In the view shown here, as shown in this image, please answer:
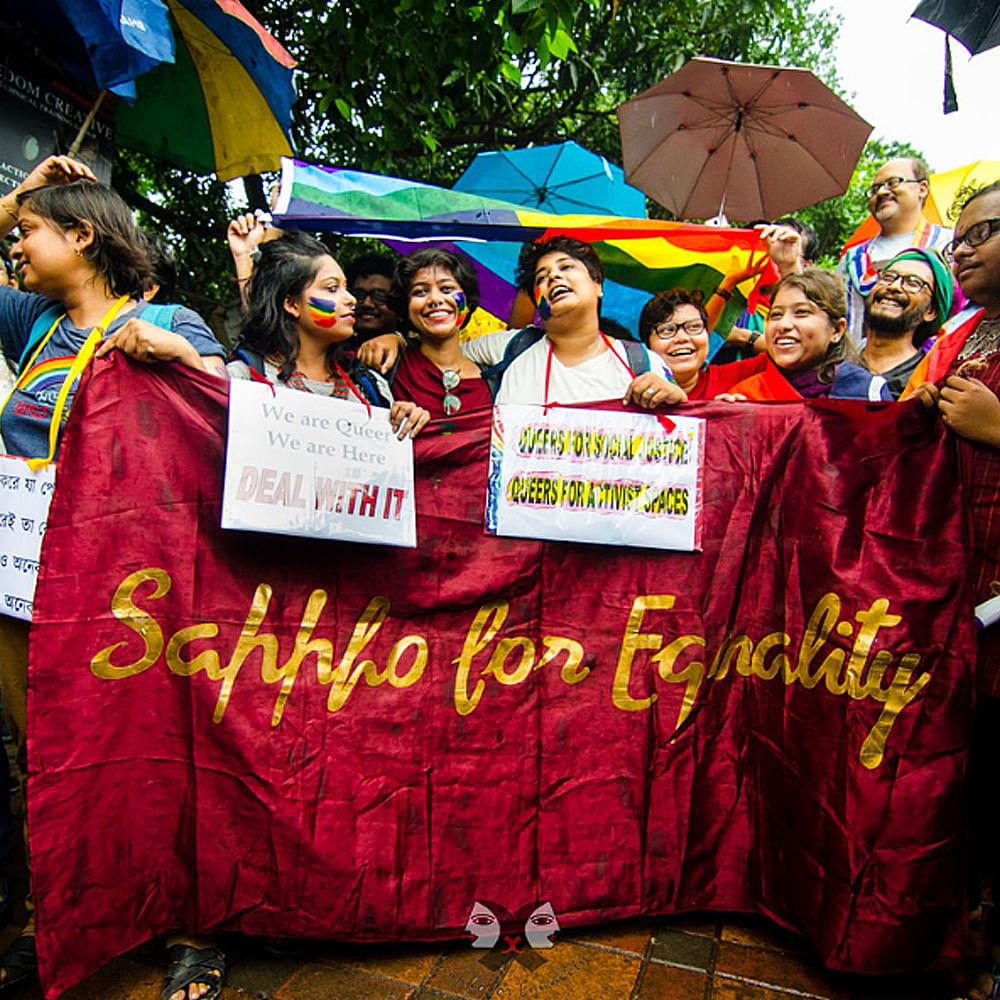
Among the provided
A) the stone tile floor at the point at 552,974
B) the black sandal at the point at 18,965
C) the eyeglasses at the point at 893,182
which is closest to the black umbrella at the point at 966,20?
the eyeglasses at the point at 893,182

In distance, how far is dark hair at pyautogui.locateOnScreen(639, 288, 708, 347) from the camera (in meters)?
3.36

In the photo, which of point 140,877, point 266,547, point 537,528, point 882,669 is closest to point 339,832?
point 140,877

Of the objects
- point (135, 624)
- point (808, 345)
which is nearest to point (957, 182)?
point (808, 345)

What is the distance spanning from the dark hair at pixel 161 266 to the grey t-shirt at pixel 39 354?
0.61 feet

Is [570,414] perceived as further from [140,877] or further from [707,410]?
[140,877]

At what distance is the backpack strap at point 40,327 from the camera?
7.28 ft

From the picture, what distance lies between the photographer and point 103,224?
2.22 meters

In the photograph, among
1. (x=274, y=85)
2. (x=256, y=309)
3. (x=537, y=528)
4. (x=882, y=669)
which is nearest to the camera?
(x=882, y=669)

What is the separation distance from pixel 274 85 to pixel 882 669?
11.5 ft

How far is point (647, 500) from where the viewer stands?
229 cm

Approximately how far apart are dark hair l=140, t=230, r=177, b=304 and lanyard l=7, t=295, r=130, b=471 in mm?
192

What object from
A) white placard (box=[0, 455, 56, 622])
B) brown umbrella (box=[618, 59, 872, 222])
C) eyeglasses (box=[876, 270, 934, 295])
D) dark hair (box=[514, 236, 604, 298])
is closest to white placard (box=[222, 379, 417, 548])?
white placard (box=[0, 455, 56, 622])

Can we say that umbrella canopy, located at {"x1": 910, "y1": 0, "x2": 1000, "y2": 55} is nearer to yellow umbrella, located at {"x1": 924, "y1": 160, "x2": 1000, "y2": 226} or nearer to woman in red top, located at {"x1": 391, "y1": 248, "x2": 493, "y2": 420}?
woman in red top, located at {"x1": 391, "y1": 248, "x2": 493, "y2": 420}

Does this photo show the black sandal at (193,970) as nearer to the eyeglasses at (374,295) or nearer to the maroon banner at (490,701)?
the maroon banner at (490,701)
